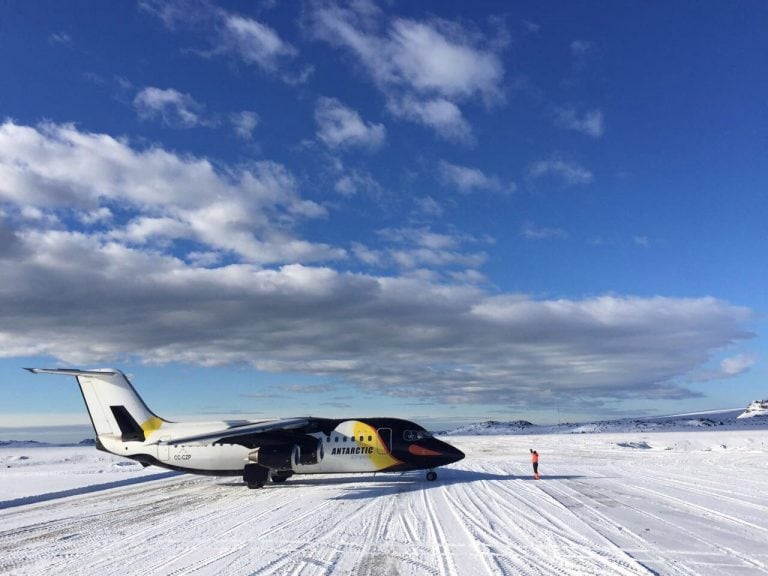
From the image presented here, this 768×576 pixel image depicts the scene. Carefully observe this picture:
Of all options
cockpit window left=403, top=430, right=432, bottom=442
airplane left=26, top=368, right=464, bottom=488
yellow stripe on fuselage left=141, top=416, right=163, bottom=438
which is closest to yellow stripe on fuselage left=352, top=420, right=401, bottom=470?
airplane left=26, top=368, right=464, bottom=488

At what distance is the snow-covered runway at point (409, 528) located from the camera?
36.9ft

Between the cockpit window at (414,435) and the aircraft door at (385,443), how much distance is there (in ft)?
2.52

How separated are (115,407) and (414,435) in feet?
52.4

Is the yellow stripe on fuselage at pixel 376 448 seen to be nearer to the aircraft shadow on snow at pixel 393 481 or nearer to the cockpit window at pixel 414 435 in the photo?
the aircraft shadow on snow at pixel 393 481

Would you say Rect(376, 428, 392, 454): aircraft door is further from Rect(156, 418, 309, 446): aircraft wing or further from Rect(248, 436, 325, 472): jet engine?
Rect(156, 418, 309, 446): aircraft wing

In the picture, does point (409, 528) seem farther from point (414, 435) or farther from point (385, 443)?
point (414, 435)

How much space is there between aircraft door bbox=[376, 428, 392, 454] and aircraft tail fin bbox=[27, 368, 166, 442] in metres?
12.0

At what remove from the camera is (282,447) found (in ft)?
85.3

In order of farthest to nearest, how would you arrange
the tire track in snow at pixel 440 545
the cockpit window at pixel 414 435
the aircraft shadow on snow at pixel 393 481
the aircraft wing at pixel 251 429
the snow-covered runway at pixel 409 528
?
the cockpit window at pixel 414 435 → the aircraft shadow on snow at pixel 393 481 → the aircraft wing at pixel 251 429 → the snow-covered runway at pixel 409 528 → the tire track in snow at pixel 440 545

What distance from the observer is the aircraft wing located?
919 inches

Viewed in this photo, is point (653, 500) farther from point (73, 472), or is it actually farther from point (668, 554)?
point (73, 472)

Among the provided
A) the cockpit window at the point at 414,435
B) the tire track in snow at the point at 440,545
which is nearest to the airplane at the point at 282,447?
the cockpit window at the point at 414,435

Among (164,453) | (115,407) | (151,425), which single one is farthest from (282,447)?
(115,407)

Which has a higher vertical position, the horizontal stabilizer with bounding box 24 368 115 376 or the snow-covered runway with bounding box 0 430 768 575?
the horizontal stabilizer with bounding box 24 368 115 376
